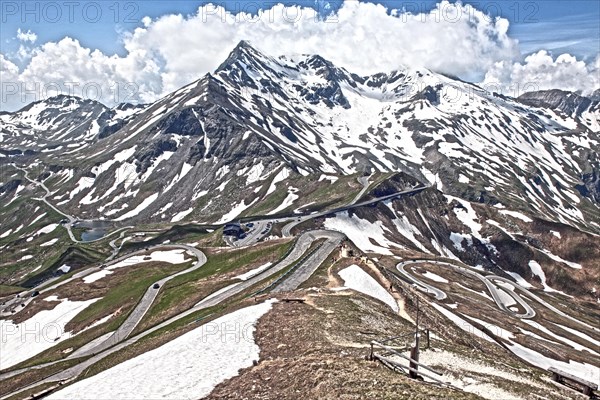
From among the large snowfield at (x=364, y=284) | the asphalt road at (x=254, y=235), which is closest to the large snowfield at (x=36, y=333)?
the large snowfield at (x=364, y=284)

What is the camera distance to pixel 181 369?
99.9 ft

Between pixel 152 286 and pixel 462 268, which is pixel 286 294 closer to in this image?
pixel 152 286

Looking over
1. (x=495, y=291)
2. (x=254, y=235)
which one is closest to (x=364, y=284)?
(x=495, y=291)

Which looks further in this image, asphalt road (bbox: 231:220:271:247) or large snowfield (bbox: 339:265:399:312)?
asphalt road (bbox: 231:220:271:247)

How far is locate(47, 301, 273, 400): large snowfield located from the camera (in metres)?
27.4

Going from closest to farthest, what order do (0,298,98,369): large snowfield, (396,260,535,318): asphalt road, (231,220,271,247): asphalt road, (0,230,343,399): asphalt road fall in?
(0,230,343,399): asphalt road < (0,298,98,369): large snowfield < (396,260,535,318): asphalt road < (231,220,271,247): asphalt road

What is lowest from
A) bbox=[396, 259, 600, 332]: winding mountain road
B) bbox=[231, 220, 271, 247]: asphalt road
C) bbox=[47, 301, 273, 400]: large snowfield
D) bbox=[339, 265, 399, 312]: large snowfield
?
bbox=[396, 259, 600, 332]: winding mountain road

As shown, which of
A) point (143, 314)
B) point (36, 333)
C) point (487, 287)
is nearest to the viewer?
point (143, 314)

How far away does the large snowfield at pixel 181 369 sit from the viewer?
27.4 m

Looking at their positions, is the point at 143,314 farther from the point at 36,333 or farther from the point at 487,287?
the point at 487,287

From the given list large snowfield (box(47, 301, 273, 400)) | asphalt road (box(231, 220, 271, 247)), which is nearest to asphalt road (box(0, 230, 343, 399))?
large snowfield (box(47, 301, 273, 400))

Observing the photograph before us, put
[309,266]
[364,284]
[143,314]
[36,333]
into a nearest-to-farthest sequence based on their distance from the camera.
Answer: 1. [364,284]
2. [309,266]
3. [143,314]
4. [36,333]

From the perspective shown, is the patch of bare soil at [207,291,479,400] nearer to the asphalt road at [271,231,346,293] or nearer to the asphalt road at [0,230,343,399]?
the asphalt road at [271,231,346,293]

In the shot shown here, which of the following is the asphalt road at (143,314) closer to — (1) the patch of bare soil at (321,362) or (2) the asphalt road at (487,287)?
(1) the patch of bare soil at (321,362)
